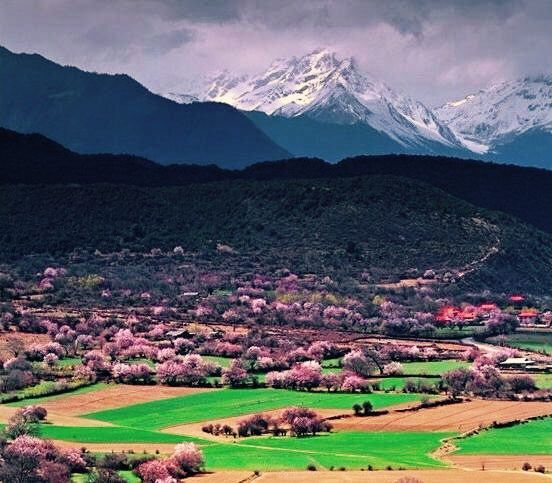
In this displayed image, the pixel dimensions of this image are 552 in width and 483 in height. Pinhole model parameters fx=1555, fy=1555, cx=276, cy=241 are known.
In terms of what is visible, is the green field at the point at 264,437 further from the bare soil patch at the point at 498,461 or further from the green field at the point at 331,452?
the bare soil patch at the point at 498,461

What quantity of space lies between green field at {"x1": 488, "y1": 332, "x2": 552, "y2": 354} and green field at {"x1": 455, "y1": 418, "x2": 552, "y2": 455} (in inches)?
1682

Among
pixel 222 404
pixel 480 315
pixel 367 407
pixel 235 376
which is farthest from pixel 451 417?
pixel 480 315

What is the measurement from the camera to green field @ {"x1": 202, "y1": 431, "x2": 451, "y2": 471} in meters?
72.2

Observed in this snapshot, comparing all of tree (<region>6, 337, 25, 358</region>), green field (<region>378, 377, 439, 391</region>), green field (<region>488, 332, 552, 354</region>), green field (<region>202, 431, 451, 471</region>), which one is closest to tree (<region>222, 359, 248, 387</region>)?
green field (<region>378, 377, 439, 391</region>)

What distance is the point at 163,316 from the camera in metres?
149

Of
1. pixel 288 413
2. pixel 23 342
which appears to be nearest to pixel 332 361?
pixel 23 342

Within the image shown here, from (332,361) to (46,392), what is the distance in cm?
2807

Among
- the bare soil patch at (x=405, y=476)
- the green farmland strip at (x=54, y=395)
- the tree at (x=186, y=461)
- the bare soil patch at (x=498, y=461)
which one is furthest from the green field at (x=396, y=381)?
the tree at (x=186, y=461)

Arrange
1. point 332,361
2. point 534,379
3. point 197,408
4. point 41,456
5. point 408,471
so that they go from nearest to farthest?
point 41,456 < point 408,471 < point 197,408 < point 534,379 < point 332,361

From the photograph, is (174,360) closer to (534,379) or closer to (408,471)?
(534,379)

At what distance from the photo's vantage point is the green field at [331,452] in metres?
72.2

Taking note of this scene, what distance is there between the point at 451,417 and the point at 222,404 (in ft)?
47.6

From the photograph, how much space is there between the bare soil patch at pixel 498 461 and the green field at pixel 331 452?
4.38 feet

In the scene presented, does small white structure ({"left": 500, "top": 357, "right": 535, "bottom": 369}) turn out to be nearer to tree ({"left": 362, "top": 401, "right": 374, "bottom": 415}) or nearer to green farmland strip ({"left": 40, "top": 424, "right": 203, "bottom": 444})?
tree ({"left": 362, "top": 401, "right": 374, "bottom": 415})
